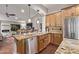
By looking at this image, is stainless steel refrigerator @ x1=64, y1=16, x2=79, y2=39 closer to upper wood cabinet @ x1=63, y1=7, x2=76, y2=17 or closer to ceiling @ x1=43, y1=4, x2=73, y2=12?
upper wood cabinet @ x1=63, y1=7, x2=76, y2=17

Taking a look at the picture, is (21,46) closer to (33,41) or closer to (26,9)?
(33,41)

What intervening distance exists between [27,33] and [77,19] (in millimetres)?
933

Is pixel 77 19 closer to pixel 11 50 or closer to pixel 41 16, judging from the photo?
pixel 41 16

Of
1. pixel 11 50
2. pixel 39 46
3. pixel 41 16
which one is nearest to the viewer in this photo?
pixel 11 50

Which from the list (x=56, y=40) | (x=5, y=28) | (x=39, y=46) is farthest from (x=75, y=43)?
(x=5, y=28)

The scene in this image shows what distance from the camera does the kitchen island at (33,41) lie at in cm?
187

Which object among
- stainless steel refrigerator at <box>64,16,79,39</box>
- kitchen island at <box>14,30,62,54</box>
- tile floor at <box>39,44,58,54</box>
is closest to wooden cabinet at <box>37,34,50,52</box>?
kitchen island at <box>14,30,62,54</box>

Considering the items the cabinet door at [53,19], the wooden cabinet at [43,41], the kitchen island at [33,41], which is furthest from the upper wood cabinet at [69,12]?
the wooden cabinet at [43,41]

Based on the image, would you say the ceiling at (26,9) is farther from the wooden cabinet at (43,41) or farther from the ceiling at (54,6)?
the wooden cabinet at (43,41)

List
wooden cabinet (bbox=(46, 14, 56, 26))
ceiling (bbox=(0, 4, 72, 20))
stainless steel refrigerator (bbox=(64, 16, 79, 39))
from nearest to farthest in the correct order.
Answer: ceiling (bbox=(0, 4, 72, 20)) → wooden cabinet (bbox=(46, 14, 56, 26)) → stainless steel refrigerator (bbox=(64, 16, 79, 39))

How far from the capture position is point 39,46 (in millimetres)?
2066

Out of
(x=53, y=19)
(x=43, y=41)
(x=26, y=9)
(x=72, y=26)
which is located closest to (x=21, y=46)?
(x=43, y=41)

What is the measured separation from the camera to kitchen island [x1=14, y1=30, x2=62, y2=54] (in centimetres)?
187
